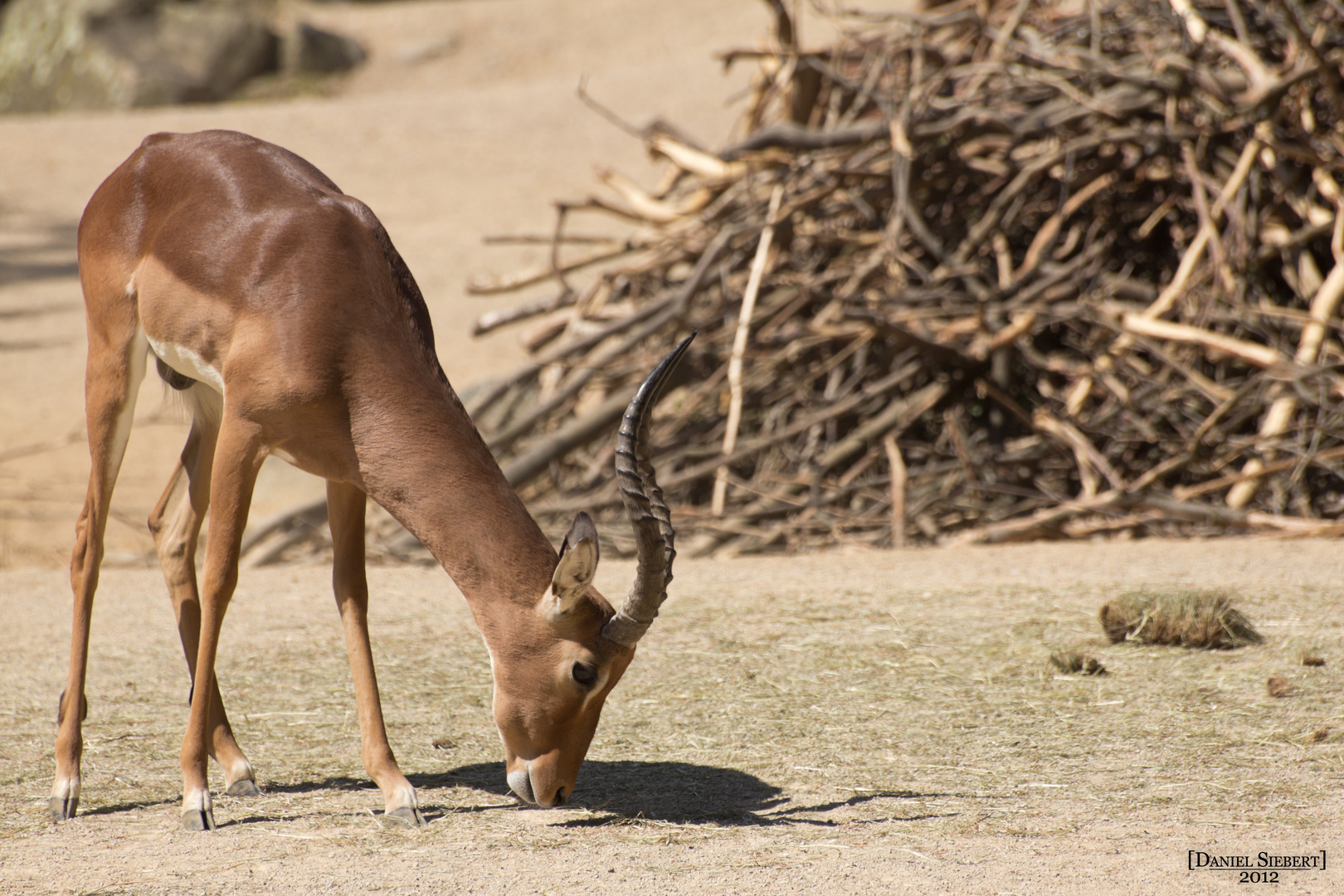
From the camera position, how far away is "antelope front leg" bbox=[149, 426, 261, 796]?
3.88m

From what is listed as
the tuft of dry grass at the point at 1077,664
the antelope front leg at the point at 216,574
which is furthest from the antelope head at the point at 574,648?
the tuft of dry grass at the point at 1077,664

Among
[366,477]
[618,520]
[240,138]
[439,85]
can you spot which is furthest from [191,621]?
[439,85]

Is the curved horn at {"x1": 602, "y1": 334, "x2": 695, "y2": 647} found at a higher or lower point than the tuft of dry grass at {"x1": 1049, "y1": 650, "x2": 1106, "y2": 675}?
higher

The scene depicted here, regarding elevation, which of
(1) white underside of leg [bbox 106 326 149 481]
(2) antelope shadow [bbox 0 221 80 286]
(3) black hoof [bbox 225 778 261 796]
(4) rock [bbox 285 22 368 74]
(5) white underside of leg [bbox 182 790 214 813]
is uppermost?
(4) rock [bbox 285 22 368 74]

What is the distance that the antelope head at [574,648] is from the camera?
317 centimetres

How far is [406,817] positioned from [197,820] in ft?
1.81

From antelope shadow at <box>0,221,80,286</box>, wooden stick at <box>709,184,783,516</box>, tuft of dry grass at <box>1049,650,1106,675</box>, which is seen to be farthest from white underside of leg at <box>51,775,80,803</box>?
antelope shadow at <box>0,221,80,286</box>

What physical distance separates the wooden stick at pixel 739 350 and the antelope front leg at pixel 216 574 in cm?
452

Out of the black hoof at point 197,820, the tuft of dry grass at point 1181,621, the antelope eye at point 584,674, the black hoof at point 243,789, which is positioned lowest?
the black hoof at point 243,789

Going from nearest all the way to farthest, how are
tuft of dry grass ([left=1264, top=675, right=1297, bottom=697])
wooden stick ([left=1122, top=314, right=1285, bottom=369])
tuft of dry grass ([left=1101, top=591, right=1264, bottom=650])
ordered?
tuft of dry grass ([left=1264, top=675, right=1297, bottom=697]) → tuft of dry grass ([left=1101, top=591, right=1264, bottom=650]) → wooden stick ([left=1122, top=314, right=1285, bottom=369])

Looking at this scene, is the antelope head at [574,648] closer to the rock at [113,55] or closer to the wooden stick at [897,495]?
the wooden stick at [897,495]

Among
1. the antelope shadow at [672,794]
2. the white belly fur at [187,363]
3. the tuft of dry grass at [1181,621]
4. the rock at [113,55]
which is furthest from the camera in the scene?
the rock at [113,55]

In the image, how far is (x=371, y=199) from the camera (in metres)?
18.9

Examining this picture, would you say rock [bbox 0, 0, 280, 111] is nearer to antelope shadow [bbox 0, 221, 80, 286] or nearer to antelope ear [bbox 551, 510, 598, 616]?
antelope shadow [bbox 0, 221, 80, 286]
